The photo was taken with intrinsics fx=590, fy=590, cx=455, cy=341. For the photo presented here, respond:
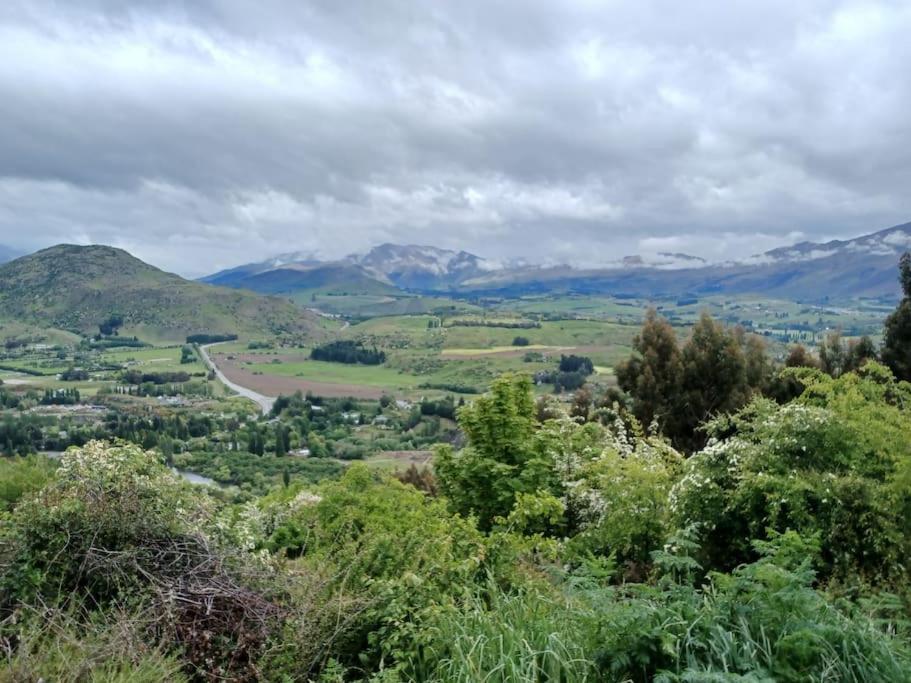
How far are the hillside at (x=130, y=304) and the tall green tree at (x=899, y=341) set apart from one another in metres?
159

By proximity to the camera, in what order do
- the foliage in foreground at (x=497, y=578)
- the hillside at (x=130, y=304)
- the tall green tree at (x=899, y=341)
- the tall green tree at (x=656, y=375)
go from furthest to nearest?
the hillside at (x=130, y=304), the tall green tree at (x=656, y=375), the tall green tree at (x=899, y=341), the foliage in foreground at (x=497, y=578)

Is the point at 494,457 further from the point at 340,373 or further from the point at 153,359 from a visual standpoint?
the point at 153,359

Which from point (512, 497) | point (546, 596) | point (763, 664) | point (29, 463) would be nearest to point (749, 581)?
point (763, 664)

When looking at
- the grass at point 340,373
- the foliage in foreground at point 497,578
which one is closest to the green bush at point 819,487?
the foliage in foreground at point 497,578

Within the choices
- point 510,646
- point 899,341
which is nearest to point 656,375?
point 899,341

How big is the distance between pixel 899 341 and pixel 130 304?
189 metres

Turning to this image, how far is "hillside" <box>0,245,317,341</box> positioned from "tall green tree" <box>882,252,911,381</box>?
523 ft

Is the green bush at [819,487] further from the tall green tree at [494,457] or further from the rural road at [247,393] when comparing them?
the rural road at [247,393]

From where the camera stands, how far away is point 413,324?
171875mm

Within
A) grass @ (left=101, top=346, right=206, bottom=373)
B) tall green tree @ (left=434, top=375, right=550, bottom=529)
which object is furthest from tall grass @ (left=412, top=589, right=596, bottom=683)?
grass @ (left=101, top=346, right=206, bottom=373)

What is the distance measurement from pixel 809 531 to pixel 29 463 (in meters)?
10.9

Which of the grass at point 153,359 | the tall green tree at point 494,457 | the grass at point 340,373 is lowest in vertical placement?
the grass at point 340,373

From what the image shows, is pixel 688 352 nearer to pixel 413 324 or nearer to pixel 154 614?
pixel 154 614

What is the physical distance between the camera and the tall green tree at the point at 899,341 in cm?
1527
